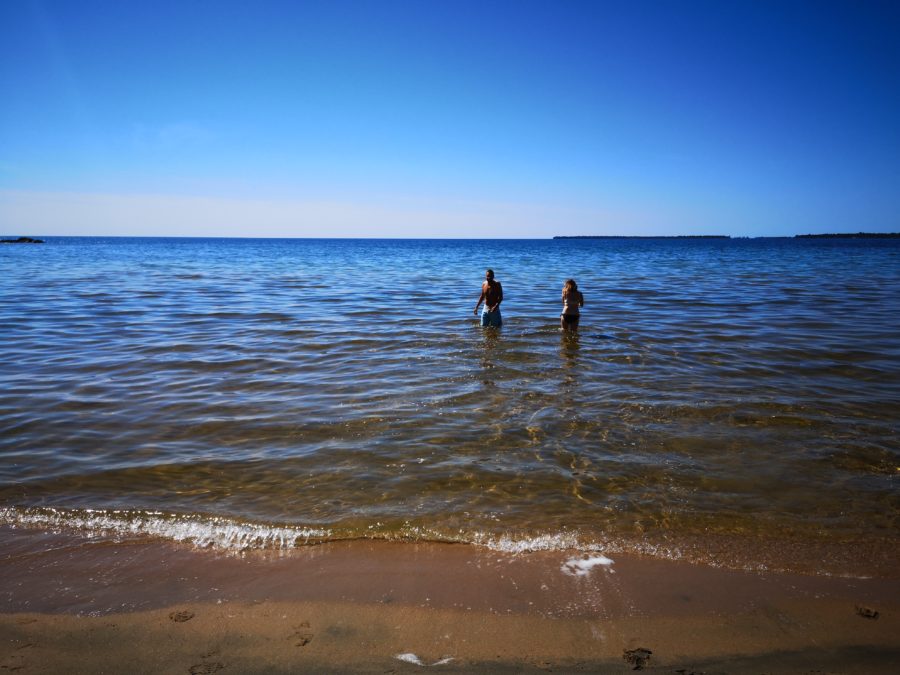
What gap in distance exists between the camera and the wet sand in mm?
2848

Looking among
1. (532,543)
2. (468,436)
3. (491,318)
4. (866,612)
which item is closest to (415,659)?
(532,543)

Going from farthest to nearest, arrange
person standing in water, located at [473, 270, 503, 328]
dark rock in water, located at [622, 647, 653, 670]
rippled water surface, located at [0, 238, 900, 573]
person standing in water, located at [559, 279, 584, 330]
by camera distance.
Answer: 1. person standing in water, located at [473, 270, 503, 328]
2. person standing in water, located at [559, 279, 584, 330]
3. rippled water surface, located at [0, 238, 900, 573]
4. dark rock in water, located at [622, 647, 653, 670]

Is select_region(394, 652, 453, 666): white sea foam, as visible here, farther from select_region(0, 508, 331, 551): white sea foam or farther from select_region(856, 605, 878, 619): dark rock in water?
select_region(856, 605, 878, 619): dark rock in water

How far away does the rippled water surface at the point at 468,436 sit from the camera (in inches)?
174

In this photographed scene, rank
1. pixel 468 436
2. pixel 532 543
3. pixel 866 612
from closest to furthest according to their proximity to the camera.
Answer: pixel 866 612 < pixel 532 543 < pixel 468 436

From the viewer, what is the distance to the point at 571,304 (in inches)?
515

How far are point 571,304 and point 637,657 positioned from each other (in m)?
10.8

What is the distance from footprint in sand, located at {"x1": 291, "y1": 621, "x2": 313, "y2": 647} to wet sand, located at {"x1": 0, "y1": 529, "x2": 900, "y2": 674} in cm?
1

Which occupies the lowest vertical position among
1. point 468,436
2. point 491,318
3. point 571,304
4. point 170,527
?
point 170,527

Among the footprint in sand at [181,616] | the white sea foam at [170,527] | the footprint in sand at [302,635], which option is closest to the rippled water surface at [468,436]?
the white sea foam at [170,527]

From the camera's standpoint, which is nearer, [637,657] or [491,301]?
[637,657]

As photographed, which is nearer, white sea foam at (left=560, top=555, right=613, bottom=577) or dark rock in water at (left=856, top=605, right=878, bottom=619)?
dark rock in water at (left=856, top=605, right=878, bottom=619)

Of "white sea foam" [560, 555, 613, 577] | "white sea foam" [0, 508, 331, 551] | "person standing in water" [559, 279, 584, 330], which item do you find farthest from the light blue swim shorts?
"white sea foam" [560, 555, 613, 577]

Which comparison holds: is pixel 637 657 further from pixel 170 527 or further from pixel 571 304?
pixel 571 304
